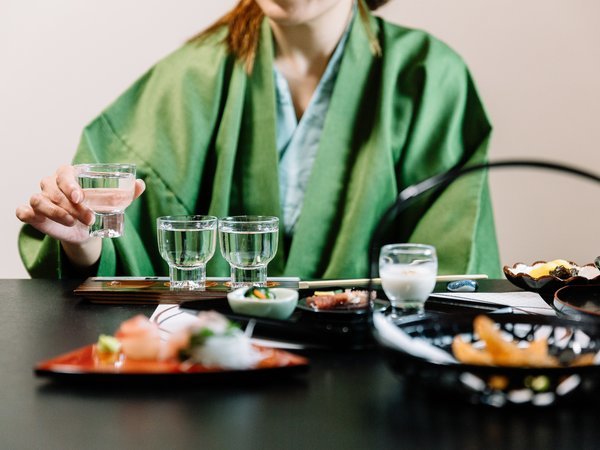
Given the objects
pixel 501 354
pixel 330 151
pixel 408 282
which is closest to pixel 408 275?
pixel 408 282

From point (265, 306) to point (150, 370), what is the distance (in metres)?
0.26

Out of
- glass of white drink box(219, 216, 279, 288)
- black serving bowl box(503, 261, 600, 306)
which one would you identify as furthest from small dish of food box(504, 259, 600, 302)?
glass of white drink box(219, 216, 279, 288)

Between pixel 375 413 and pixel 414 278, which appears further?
pixel 414 278

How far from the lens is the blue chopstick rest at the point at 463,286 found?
148 centimetres

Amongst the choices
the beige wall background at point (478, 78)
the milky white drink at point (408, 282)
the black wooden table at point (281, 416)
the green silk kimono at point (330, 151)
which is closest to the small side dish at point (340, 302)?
the milky white drink at point (408, 282)

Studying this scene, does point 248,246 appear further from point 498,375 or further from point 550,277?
point 498,375

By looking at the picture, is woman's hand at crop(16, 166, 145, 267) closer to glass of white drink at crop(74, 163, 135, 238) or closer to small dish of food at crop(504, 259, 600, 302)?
glass of white drink at crop(74, 163, 135, 238)


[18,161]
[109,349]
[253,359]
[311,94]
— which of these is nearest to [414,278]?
[253,359]

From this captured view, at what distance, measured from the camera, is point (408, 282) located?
1.14 meters

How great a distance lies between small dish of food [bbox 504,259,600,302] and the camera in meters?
1.38

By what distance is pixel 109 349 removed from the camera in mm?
906

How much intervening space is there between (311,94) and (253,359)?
1524mm

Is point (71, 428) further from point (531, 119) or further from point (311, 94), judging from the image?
point (531, 119)

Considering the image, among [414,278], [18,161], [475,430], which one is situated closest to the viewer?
[475,430]
